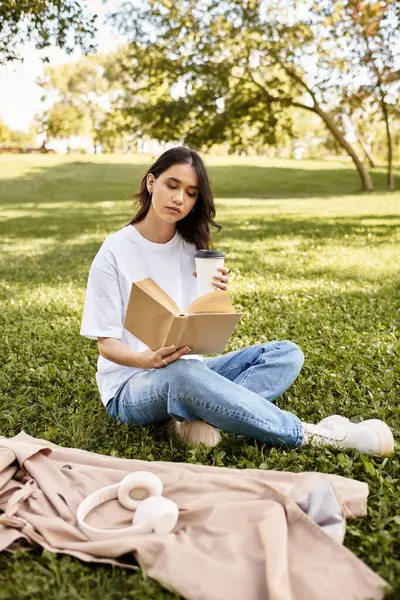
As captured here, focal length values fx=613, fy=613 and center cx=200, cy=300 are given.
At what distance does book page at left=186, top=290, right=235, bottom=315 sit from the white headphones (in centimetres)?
72

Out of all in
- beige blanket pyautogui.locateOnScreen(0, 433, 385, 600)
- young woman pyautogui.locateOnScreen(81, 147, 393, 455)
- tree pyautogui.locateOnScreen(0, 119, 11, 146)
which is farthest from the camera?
tree pyautogui.locateOnScreen(0, 119, 11, 146)

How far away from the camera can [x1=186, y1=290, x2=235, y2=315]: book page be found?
106 inches

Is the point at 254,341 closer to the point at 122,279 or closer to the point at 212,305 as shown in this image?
the point at 122,279

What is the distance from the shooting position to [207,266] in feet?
9.62

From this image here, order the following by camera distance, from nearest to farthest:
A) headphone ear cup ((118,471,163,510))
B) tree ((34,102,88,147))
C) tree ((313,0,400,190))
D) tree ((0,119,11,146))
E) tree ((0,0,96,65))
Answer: headphone ear cup ((118,471,163,510)) < tree ((0,0,96,65)) < tree ((313,0,400,190)) < tree ((0,119,11,146)) < tree ((34,102,88,147))

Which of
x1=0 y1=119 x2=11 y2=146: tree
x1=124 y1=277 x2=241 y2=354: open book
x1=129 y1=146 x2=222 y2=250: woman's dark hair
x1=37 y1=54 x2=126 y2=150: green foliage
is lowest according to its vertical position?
x1=124 y1=277 x2=241 y2=354: open book

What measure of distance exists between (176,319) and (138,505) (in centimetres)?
76

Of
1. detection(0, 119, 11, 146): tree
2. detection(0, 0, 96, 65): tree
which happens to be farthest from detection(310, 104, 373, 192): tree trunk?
detection(0, 119, 11, 146): tree

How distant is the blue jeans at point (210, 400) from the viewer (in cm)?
284

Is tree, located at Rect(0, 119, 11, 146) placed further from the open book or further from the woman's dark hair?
the open book

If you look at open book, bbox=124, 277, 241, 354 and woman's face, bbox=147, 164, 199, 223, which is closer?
open book, bbox=124, 277, 241, 354

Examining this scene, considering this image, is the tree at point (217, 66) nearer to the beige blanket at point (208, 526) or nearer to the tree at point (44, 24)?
the tree at point (44, 24)

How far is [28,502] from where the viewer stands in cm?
243

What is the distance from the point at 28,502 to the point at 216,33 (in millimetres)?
20549
